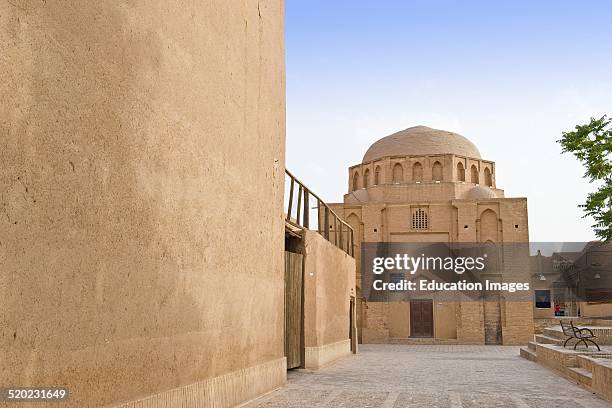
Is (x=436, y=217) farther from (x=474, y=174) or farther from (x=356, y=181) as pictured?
(x=356, y=181)

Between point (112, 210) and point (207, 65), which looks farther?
point (207, 65)

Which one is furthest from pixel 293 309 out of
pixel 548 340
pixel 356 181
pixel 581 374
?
pixel 356 181

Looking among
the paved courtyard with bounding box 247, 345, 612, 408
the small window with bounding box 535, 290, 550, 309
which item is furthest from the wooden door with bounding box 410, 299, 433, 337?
the small window with bounding box 535, 290, 550, 309

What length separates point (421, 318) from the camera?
102 ft

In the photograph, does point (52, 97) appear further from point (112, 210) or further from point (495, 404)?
point (495, 404)

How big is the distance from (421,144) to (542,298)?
19.5m

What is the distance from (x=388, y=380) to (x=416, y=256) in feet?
67.0

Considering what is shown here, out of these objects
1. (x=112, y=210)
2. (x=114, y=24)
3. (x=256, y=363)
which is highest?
(x=114, y=24)

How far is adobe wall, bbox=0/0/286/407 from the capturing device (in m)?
3.63

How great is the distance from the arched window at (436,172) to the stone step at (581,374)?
78.5ft

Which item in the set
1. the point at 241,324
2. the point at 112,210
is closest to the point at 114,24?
the point at 112,210

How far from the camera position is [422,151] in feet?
118

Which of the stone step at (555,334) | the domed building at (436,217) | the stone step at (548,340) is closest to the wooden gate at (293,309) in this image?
the stone step at (548,340)

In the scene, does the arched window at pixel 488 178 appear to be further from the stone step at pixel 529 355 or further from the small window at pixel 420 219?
the stone step at pixel 529 355
